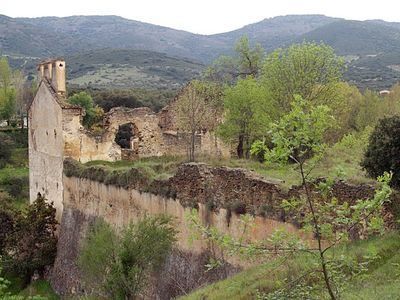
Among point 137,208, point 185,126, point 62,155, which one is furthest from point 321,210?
point 185,126

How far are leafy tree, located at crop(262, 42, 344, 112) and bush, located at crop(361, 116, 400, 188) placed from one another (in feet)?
39.2

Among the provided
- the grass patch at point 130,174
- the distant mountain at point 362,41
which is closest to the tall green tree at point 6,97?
the grass patch at point 130,174

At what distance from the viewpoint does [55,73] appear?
2909 cm

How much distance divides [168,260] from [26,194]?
33.0m

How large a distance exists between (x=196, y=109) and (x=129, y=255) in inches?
645

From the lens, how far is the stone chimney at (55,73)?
28.8 meters

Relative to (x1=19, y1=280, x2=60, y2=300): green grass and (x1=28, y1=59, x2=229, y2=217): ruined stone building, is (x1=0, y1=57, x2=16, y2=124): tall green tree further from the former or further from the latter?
(x1=19, y1=280, x2=60, y2=300): green grass

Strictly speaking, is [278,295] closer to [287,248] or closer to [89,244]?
[287,248]

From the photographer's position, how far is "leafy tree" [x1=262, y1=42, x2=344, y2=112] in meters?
28.7

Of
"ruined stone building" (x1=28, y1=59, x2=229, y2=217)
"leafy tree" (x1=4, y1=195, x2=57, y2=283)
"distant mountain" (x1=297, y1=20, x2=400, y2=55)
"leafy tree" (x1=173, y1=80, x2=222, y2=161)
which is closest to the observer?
"leafy tree" (x1=4, y1=195, x2=57, y2=283)

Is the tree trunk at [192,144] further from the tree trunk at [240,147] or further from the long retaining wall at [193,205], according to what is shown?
the long retaining wall at [193,205]

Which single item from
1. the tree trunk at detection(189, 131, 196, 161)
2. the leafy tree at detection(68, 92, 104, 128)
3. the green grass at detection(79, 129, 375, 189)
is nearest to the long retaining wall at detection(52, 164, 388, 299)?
the green grass at detection(79, 129, 375, 189)

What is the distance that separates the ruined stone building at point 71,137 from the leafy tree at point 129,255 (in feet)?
31.3

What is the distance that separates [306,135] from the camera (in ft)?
24.4
